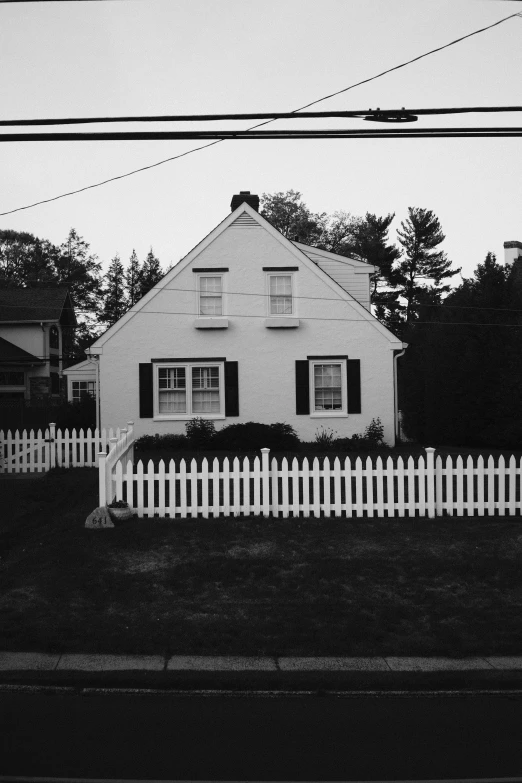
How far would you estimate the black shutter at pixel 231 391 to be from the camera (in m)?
22.8

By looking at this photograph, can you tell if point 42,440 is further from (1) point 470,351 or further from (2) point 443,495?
(1) point 470,351

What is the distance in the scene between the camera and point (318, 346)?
75.0 ft

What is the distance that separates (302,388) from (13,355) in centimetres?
2261

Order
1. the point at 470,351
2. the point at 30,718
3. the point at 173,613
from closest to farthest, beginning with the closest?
1. the point at 30,718
2. the point at 173,613
3. the point at 470,351

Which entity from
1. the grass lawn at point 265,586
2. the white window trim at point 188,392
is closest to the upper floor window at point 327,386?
the white window trim at point 188,392

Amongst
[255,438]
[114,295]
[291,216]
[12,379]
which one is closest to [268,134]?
[255,438]

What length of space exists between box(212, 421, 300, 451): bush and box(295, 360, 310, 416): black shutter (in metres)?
1.28

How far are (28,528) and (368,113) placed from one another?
7.85 m

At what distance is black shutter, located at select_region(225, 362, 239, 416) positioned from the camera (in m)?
22.8

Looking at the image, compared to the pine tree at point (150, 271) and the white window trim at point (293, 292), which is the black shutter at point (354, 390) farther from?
the pine tree at point (150, 271)

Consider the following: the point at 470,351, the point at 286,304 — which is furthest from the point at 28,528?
the point at 470,351

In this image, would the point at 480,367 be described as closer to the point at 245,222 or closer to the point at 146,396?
the point at 245,222

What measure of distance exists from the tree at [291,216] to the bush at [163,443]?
117 feet

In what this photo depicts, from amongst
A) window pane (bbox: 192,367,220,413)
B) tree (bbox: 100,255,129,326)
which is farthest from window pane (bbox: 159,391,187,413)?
tree (bbox: 100,255,129,326)
